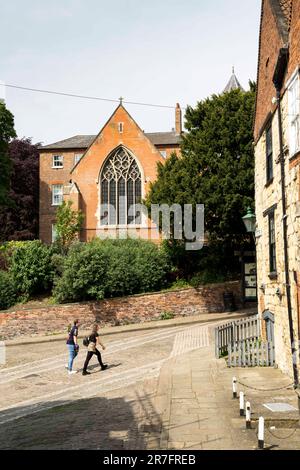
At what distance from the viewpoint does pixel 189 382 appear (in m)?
12.7

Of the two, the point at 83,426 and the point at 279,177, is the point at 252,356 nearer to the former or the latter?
the point at 279,177

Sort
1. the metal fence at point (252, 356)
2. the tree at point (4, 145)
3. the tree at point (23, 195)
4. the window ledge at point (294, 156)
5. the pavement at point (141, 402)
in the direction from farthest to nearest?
the tree at point (23, 195) < the tree at point (4, 145) < the metal fence at point (252, 356) < the window ledge at point (294, 156) < the pavement at point (141, 402)

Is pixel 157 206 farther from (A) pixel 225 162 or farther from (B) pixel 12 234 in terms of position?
(B) pixel 12 234

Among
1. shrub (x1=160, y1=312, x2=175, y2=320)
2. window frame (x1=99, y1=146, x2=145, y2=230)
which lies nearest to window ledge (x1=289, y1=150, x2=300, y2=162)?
shrub (x1=160, y1=312, x2=175, y2=320)

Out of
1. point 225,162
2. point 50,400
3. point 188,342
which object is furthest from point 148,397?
point 225,162

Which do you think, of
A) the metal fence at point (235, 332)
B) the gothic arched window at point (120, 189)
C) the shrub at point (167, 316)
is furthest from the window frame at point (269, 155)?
the gothic arched window at point (120, 189)

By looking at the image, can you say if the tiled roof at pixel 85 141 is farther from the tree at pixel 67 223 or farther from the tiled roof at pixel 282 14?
the tiled roof at pixel 282 14

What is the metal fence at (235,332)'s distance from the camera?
627 inches

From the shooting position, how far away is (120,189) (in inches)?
1556

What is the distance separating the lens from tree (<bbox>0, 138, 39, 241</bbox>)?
41969 mm

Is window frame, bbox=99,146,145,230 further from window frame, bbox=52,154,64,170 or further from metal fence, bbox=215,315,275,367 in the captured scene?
metal fence, bbox=215,315,275,367

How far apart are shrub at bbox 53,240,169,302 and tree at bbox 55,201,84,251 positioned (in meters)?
7.52

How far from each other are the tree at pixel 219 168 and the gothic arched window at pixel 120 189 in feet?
38.9

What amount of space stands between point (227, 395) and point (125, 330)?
44.5 feet
